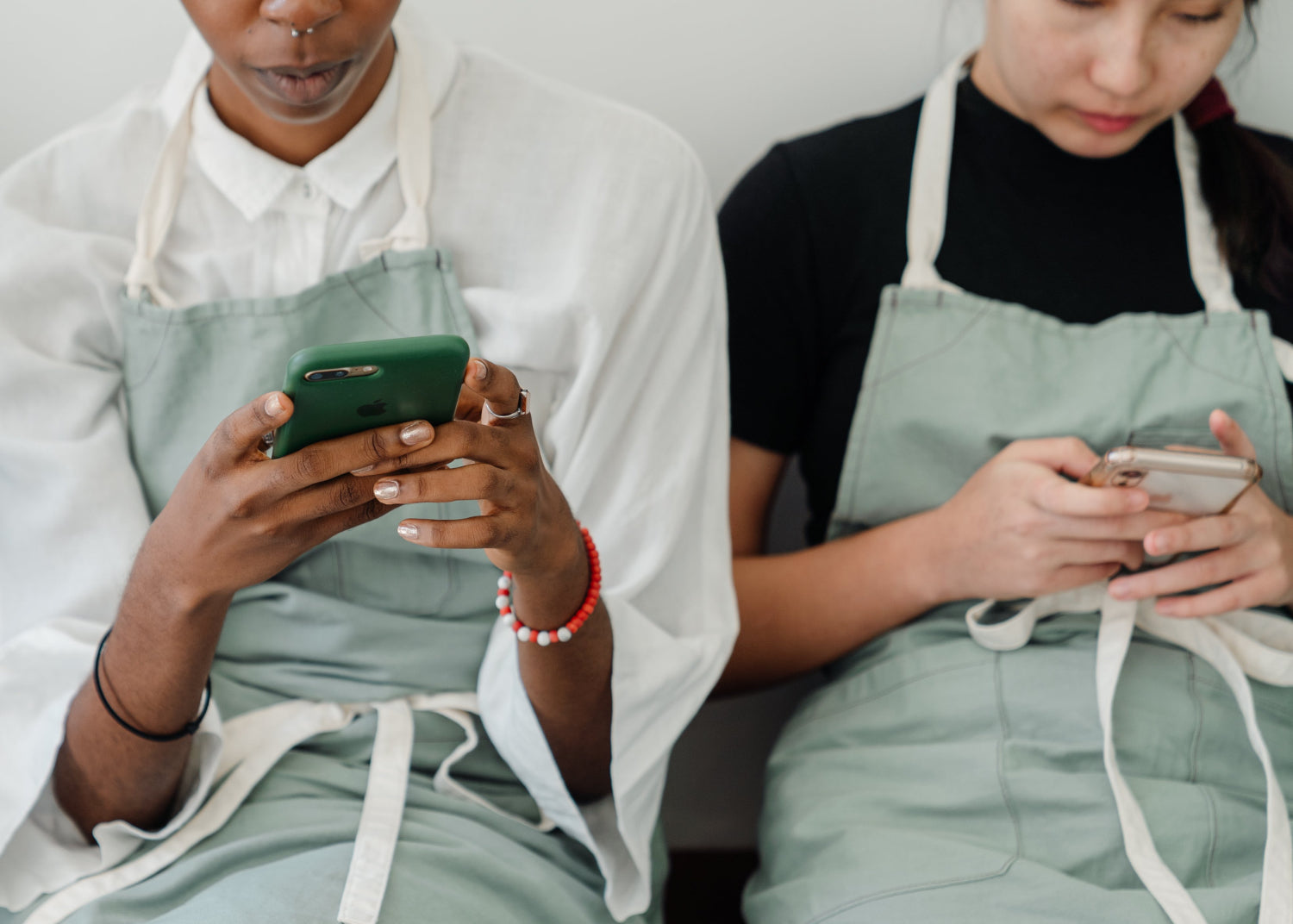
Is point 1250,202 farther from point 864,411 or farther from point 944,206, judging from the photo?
point 864,411

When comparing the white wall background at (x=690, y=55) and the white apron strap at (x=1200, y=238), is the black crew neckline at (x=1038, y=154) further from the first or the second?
the white wall background at (x=690, y=55)

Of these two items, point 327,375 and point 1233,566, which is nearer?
point 327,375

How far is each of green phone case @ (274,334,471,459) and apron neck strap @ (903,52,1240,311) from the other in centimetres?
67

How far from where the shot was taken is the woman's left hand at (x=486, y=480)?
0.76 meters

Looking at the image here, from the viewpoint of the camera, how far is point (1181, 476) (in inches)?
41.0

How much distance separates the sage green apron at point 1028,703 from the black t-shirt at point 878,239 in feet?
0.09

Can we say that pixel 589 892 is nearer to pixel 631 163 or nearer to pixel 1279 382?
pixel 631 163

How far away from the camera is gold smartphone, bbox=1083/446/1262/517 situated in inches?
39.8

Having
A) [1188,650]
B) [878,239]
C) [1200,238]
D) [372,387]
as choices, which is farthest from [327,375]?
[1200,238]

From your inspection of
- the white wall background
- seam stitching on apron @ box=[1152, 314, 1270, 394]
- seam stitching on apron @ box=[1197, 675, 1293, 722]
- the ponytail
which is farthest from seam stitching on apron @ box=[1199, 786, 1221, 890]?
the white wall background

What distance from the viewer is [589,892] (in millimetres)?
1064

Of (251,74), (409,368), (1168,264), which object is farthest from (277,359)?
(1168,264)

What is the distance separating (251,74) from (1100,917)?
3.09ft

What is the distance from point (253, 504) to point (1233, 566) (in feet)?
2.87
